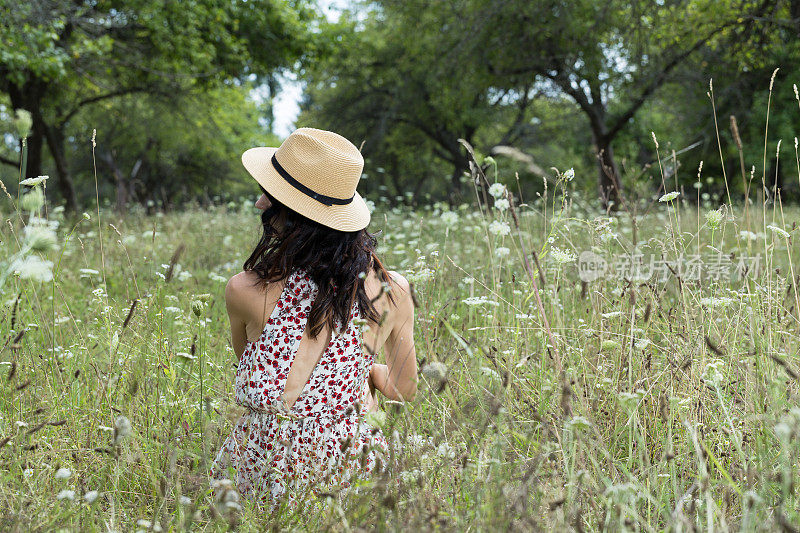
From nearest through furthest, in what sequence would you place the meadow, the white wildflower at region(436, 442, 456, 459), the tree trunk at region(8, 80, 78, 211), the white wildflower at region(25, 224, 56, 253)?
the white wildflower at region(25, 224, 56, 253) < the meadow < the white wildflower at region(436, 442, 456, 459) < the tree trunk at region(8, 80, 78, 211)

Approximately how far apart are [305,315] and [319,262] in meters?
0.19

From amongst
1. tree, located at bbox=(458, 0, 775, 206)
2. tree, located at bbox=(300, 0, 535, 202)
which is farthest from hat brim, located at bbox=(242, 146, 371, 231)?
tree, located at bbox=(300, 0, 535, 202)

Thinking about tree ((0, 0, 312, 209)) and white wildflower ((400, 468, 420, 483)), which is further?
tree ((0, 0, 312, 209))

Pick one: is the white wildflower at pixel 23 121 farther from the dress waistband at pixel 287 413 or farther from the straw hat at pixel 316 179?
the dress waistband at pixel 287 413

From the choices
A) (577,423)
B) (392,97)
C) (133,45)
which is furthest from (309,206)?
(392,97)

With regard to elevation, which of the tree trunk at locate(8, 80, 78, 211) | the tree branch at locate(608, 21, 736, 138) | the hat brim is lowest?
the tree trunk at locate(8, 80, 78, 211)

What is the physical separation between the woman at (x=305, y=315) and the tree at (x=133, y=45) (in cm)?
758

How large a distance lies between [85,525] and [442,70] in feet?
39.4

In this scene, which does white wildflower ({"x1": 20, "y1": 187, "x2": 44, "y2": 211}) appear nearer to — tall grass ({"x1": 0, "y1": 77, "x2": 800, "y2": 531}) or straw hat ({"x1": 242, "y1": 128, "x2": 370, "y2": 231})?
tall grass ({"x1": 0, "y1": 77, "x2": 800, "y2": 531})

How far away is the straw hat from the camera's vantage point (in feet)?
7.32

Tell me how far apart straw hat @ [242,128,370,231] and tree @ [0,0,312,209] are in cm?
746

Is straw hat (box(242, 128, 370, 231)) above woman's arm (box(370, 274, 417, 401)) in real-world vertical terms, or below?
above

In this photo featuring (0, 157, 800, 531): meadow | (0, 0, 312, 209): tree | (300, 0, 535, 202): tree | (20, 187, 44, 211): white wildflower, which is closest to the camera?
(20, 187, 44, 211): white wildflower

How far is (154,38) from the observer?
1061 cm
